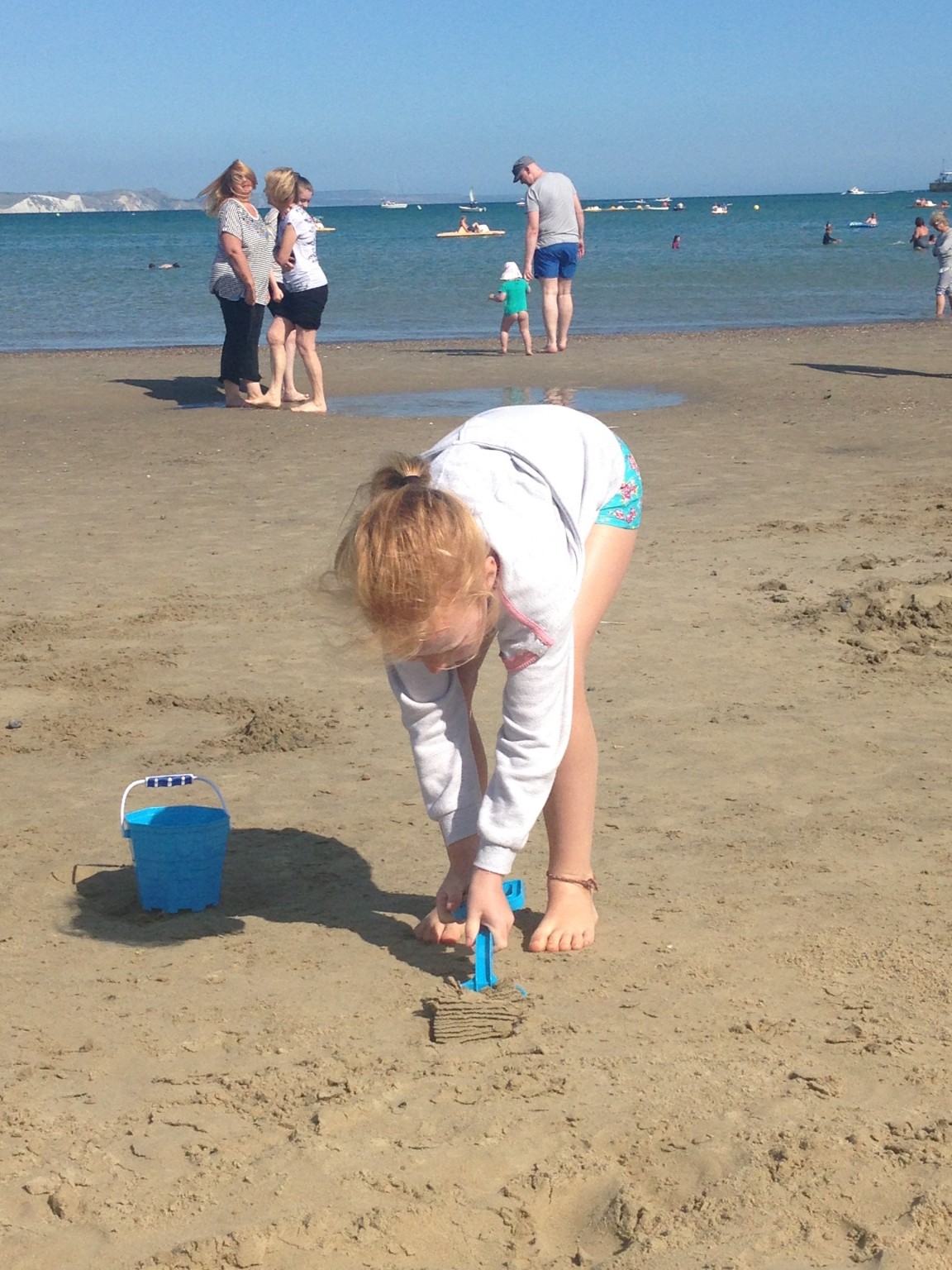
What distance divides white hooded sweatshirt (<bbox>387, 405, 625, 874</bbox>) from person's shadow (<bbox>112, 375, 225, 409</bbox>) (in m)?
9.38

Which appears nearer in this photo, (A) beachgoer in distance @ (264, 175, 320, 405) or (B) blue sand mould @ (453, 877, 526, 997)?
(B) blue sand mould @ (453, 877, 526, 997)

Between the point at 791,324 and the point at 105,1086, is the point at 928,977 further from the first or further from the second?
the point at 791,324

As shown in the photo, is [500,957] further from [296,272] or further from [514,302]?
[514,302]

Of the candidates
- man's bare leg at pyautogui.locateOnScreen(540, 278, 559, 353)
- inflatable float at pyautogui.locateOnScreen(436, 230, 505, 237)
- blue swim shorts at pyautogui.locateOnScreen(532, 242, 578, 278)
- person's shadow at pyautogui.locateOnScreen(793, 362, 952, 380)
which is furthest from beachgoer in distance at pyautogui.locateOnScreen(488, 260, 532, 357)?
inflatable float at pyautogui.locateOnScreen(436, 230, 505, 237)

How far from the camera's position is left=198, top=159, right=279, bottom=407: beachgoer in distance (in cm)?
1053

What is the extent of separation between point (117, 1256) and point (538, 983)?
3.68ft

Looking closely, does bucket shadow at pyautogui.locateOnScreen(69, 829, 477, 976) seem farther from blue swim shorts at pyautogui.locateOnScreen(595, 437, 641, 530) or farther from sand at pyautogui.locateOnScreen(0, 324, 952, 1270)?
blue swim shorts at pyautogui.locateOnScreen(595, 437, 641, 530)

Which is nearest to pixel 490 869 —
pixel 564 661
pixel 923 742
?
pixel 564 661

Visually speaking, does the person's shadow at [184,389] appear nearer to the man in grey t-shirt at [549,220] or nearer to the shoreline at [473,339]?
the shoreline at [473,339]

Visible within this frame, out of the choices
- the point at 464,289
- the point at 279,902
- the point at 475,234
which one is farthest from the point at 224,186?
the point at 475,234

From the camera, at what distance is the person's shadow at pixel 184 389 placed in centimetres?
1240

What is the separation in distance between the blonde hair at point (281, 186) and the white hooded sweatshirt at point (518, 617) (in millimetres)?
8086

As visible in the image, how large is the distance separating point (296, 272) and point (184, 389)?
8.90ft

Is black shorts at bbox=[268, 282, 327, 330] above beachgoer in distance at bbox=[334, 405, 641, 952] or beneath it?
above
